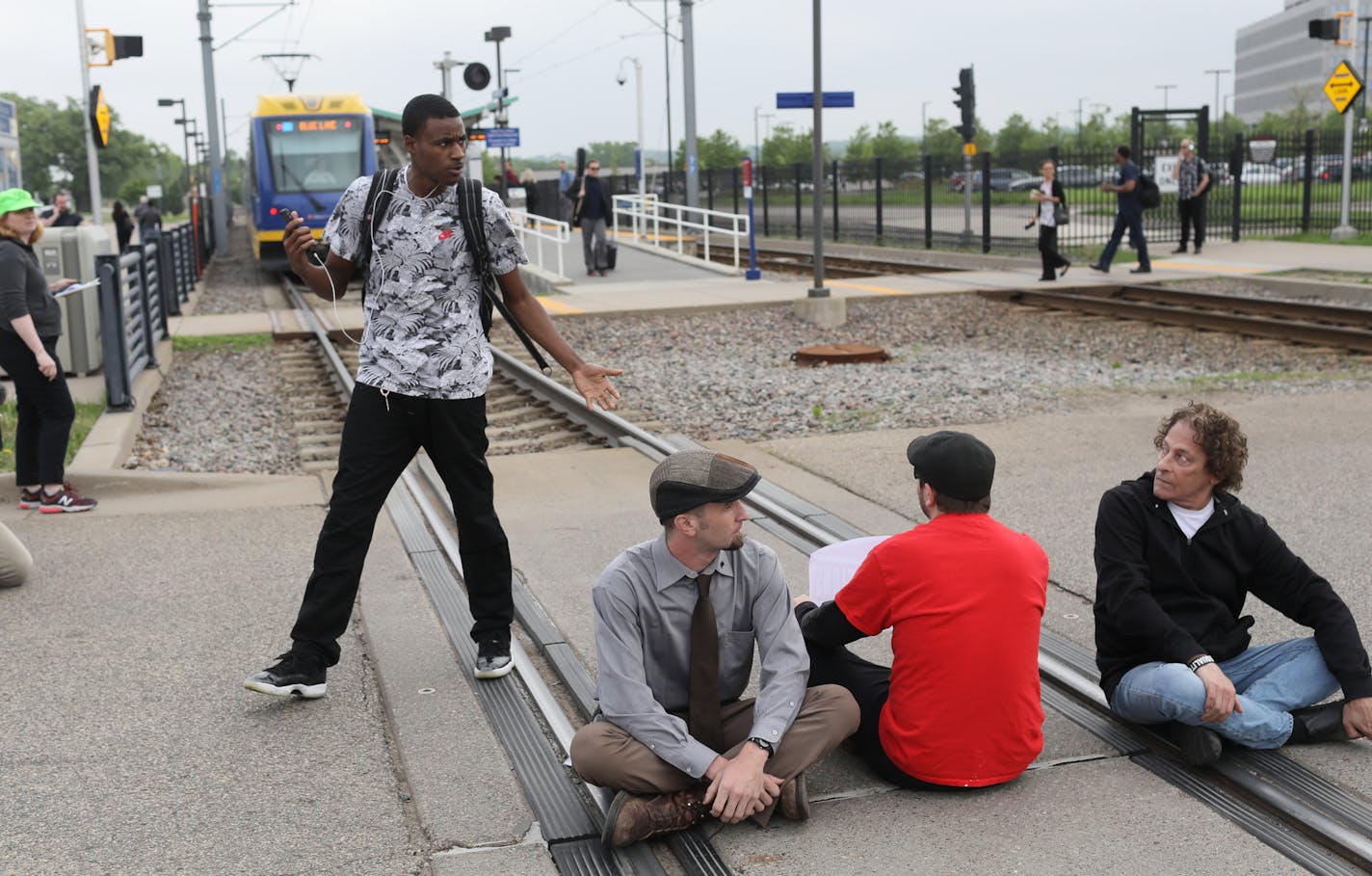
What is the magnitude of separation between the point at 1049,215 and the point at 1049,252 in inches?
21.2

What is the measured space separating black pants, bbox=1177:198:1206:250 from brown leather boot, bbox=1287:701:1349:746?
21236mm

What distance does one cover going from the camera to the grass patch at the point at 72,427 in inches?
359

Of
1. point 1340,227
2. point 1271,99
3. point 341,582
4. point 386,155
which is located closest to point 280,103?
point 386,155

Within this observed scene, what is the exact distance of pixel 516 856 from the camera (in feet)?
11.5

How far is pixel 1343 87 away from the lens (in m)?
23.5

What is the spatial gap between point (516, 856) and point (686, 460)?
3.50ft

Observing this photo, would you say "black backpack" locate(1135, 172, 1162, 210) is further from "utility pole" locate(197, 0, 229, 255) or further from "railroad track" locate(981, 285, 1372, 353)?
"utility pole" locate(197, 0, 229, 255)

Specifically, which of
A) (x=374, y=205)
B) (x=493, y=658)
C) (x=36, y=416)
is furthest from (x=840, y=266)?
Result: (x=374, y=205)

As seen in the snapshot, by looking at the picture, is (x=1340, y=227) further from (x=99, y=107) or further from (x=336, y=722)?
(x=336, y=722)

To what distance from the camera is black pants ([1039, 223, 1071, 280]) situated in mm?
20031

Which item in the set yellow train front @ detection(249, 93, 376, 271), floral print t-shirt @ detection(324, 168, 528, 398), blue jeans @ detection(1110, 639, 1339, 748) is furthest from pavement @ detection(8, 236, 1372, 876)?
yellow train front @ detection(249, 93, 376, 271)

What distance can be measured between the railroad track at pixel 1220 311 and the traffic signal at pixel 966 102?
956 cm

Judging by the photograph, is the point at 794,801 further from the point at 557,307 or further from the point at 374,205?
the point at 557,307

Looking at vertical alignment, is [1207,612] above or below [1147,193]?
below
